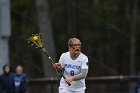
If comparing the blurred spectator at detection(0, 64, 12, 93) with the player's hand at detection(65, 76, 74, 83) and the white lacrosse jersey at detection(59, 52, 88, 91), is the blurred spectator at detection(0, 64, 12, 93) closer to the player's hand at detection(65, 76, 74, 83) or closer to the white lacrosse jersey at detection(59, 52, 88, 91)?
the white lacrosse jersey at detection(59, 52, 88, 91)

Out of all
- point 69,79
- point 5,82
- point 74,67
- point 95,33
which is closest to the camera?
point 69,79

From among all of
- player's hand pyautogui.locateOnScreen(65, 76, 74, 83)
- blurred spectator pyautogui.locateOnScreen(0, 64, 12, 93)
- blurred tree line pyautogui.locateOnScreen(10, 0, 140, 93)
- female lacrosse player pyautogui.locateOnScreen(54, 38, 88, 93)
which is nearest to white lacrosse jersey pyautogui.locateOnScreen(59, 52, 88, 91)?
female lacrosse player pyautogui.locateOnScreen(54, 38, 88, 93)

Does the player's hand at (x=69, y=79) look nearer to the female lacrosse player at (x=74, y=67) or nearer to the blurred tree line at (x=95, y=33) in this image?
the female lacrosse player at (x=74, y=67)

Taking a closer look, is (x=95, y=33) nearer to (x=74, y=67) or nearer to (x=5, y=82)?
(x=5, y=82)

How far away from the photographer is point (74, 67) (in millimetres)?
13195

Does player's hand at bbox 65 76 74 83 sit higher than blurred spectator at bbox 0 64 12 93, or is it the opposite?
player's hand at bbox 65 76 74 83

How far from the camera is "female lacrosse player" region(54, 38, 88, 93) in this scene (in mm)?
13039

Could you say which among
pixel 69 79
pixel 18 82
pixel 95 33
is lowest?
pixel 18 82

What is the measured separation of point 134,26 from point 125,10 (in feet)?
13.6

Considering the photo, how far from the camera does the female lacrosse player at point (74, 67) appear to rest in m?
13.0

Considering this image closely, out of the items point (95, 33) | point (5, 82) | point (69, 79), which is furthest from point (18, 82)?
point (95, 33)

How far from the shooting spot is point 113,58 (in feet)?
158

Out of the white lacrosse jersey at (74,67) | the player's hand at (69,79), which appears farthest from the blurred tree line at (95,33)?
the player's hand at (69,79)

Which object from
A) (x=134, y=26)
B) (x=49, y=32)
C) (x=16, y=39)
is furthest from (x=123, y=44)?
(x=49, y=32)
